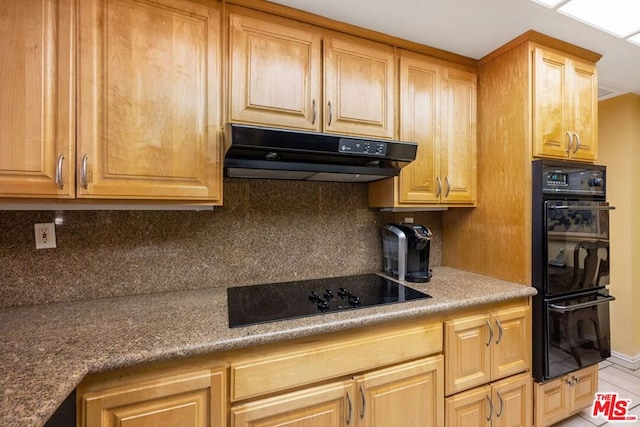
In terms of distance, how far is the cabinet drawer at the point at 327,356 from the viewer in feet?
3.58

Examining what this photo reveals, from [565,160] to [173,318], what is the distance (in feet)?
7.23

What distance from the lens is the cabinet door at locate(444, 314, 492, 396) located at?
4.75 ft

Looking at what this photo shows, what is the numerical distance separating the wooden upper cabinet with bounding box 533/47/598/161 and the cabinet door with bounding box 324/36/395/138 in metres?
0.81

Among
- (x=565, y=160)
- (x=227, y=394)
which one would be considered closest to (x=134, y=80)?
(x=227, y=394)

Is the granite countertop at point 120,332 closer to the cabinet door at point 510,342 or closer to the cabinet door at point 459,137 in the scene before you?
the cabinet door at point 510,342

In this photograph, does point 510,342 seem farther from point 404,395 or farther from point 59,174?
point 59,174

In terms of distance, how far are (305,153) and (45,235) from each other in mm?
1192

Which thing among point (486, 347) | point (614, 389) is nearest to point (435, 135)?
point (486, 347)

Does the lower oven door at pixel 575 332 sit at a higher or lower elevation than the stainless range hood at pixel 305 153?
lower

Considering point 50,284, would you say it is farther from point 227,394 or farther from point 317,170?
point 317,170

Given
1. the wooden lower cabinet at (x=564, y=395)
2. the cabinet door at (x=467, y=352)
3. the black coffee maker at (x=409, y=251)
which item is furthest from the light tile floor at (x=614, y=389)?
the black coffee maker at (x=409, y=251)

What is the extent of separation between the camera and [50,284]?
1.36 m

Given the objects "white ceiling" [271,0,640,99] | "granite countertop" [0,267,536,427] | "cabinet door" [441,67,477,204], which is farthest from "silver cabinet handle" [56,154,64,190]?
"cabinet door" [441,67,477,204]

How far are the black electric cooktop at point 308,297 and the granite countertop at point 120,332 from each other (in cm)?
6
